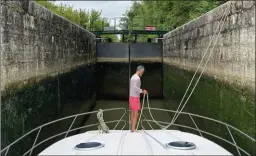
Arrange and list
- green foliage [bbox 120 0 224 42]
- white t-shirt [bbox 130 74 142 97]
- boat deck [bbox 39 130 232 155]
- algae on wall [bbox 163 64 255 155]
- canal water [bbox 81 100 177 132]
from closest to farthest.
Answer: boat deck [bbox 39 130 232 155]
algae on wall [bbox 163 64 255 155]
white t-shirt [bbox 130 74 142 97]
canal water [bbox 81 100 177 132]
green foliage [bbox 120 0 224 42]

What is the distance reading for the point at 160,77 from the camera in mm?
15328

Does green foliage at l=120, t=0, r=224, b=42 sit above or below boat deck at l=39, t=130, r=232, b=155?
above

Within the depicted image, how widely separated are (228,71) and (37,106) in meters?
2.92

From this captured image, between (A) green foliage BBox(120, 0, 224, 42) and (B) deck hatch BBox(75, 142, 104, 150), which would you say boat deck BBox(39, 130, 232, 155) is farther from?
(A) green foliage BBox(120, 0, 224, 42)

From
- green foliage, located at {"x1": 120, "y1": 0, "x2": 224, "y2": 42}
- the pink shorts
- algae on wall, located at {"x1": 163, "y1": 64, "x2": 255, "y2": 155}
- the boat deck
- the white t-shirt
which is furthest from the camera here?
green foliage, located at {"x1": 120, "y1": 0, "x2": 224, "y2": 42}

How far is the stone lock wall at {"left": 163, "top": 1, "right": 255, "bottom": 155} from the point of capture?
4.22 m

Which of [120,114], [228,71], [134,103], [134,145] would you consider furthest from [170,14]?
[134,145]

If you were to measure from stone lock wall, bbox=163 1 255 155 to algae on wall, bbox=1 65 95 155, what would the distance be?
2776mm

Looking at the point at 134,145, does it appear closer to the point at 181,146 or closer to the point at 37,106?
the point at 181,146

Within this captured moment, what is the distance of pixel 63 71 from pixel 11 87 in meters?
3.72

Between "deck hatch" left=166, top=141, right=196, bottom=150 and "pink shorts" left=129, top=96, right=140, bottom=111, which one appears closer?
"deck hatch" left=166, top=141, right=196, bottom=150

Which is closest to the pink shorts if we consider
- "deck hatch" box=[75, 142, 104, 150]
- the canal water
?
"deck hatch" box=[75, 142, 104, 150]

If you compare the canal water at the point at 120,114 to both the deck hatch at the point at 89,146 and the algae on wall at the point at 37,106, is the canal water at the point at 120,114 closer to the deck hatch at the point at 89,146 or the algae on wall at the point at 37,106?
the algae on wall at the point at 37,106

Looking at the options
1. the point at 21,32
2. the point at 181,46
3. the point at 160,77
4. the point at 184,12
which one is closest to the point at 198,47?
the point at 181,46
